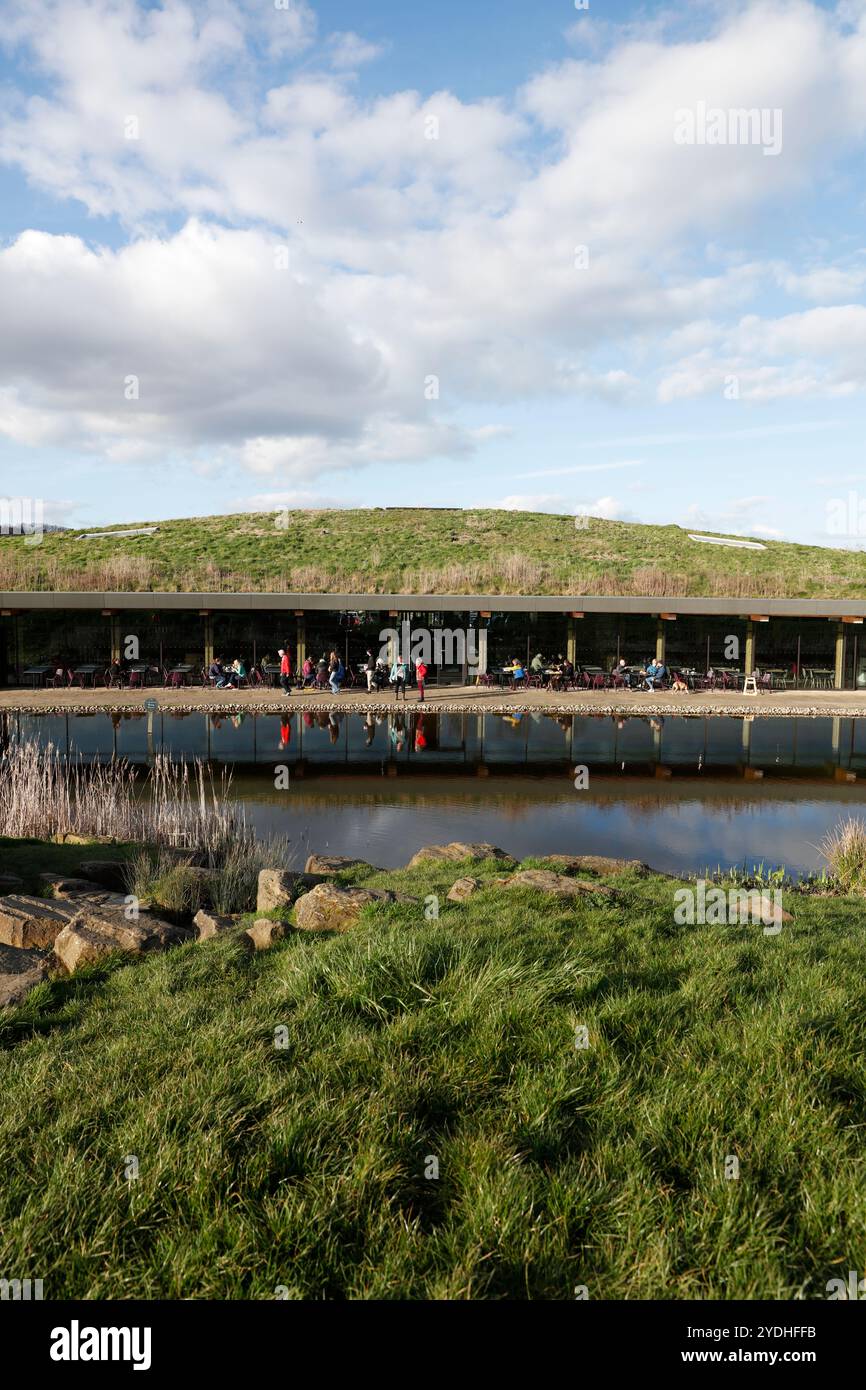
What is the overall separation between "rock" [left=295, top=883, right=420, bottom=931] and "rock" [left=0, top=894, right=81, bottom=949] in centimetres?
193

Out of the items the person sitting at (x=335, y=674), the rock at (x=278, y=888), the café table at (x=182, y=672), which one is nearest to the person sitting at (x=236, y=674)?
the café table at (x=182, y=672)

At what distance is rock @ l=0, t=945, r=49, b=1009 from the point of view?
16.4 ft

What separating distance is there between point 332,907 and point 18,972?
7.67 feet

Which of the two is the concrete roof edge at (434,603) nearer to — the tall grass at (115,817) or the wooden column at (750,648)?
the wooden column at (750,648)

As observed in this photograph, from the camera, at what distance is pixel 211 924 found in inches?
258

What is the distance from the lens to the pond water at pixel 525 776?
11.7 meters

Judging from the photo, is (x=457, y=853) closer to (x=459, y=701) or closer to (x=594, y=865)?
(x=594, y=865)

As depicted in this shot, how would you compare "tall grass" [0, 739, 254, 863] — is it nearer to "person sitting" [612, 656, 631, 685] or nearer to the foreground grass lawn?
the foreground grass lawn

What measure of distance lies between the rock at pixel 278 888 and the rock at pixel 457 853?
2007 mm

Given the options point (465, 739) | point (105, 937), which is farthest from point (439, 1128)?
point (465, 739)

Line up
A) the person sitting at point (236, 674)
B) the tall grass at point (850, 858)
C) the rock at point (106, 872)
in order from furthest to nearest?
the person sitting at point (236, 674) < the tall grass at point (850, 858) < the rock at point (106, 872)

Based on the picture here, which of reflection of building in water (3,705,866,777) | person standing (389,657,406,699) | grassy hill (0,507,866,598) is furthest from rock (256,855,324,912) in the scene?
grassy hill (0,507,866,598)

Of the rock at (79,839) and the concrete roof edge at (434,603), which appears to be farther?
the concrete roof edge at (434,603)
